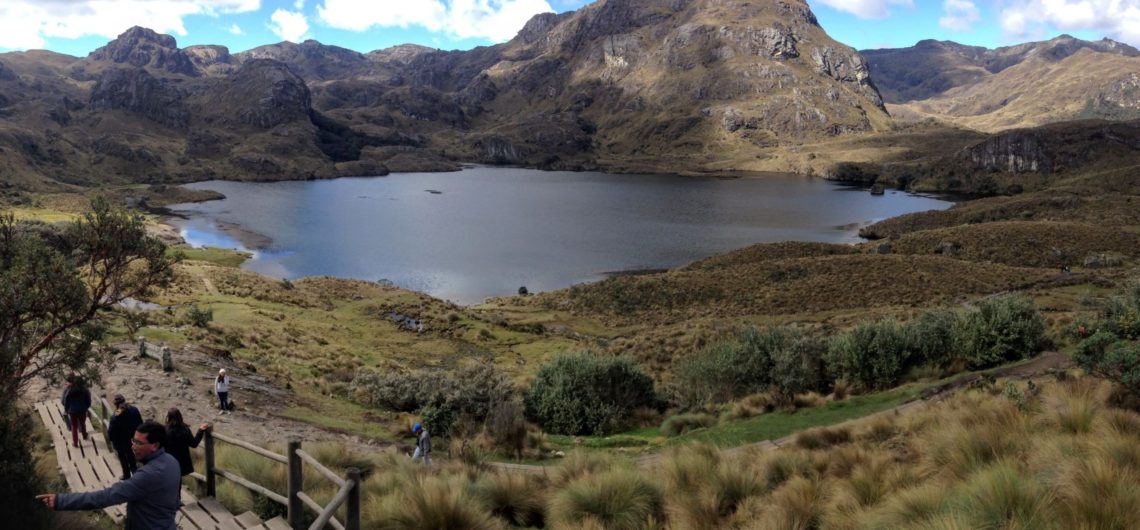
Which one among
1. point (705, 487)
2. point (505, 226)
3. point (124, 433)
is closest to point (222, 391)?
point (124, 433)

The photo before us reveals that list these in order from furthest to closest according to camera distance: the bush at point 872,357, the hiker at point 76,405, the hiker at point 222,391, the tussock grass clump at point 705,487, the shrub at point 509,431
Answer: the bush at point 872,357 → the hiker at point 222,391 → the shrub at point 509,431 → the hiker at point 76,405 → the tussock grass clump at point 705,487

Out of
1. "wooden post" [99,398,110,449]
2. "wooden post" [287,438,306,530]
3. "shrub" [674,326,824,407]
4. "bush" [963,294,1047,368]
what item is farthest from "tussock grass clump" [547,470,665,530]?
"bush" [963,294,1047,368]

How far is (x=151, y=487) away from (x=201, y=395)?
14377 millimetres

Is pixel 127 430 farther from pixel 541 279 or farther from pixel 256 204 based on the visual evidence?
Result: pixel 256 204

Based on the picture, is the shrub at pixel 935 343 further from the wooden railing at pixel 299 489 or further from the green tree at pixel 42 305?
the green tree at pixel 42 305

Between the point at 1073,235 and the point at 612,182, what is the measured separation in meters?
134

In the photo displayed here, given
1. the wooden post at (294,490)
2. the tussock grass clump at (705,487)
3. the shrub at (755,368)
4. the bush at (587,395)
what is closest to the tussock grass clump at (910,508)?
the tussock grass clump at (705,487)

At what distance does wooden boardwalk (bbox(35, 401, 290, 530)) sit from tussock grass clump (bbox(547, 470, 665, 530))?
3371 millimetres

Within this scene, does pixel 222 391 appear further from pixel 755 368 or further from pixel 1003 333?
pixel 1003 333

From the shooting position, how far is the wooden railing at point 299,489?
6.14 metres

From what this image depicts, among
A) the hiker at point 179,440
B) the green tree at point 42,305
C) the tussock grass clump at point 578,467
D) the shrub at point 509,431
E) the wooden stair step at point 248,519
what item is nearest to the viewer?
the green tree at point 42,305

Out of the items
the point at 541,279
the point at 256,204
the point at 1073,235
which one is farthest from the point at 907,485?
the point at 256,204

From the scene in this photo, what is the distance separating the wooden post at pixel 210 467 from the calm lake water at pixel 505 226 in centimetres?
5014

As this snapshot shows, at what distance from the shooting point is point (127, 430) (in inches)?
426
